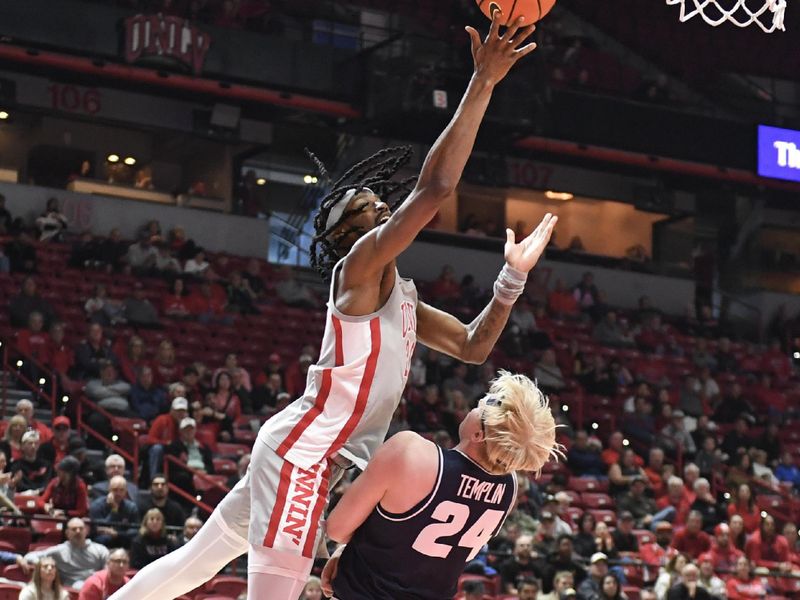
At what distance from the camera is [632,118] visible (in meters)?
22.0

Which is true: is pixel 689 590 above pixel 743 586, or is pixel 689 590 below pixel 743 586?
above

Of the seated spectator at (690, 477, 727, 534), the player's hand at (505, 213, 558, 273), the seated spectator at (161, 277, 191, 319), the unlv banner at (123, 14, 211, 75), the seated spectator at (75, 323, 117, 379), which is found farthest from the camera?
the unlv banner at (123, 14, 211, 75)

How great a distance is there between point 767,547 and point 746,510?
881mm

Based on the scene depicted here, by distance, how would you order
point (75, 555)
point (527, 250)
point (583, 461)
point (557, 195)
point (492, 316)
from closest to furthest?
point (527, 250), point (492, 316), point (75, 555), point (583, 461), point (557, 195)

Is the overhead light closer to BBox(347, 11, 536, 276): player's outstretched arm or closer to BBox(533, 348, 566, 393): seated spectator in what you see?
BBox(533, 348, 566, 393): seated spectator

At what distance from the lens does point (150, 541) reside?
1039 cm

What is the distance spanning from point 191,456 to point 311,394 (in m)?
8.39

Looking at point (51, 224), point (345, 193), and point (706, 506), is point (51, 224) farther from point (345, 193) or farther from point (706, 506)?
point (345, 193)

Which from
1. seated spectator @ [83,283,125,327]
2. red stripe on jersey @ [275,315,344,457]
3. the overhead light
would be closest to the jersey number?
red stripe on jersey @ [275,315,344,457]

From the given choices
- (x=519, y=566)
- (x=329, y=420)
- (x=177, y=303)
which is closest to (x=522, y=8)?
(x=329, y=420)

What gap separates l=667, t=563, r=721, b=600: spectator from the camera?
1166 cm

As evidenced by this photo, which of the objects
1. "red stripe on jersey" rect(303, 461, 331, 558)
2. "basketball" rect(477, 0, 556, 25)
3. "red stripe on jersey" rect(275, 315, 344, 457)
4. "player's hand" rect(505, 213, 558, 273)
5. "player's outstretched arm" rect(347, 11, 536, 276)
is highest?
"basketball" rect(477, 0, 556, 25)

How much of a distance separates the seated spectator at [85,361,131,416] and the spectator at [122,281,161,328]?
7.35 ft

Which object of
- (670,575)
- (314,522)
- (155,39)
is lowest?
(670,575)
